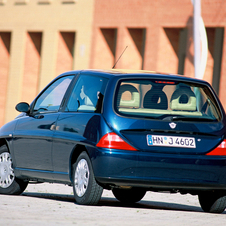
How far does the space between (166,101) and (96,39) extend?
2176 cm

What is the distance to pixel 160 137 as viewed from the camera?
25.9 ft

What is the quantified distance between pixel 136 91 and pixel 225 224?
1858mm

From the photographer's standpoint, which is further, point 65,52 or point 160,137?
point 65,52

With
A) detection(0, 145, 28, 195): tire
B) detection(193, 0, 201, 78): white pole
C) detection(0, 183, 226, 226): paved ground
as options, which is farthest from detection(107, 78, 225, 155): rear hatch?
detection(193, 0, 201, 78): white pole

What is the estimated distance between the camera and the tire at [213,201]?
8.66m

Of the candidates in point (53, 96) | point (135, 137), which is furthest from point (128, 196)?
point (135, 137)

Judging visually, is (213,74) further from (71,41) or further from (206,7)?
(71,41)

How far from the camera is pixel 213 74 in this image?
88.2ft

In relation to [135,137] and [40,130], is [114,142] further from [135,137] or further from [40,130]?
[40,130]

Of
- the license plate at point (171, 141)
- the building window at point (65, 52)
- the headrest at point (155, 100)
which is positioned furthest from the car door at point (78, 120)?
the building window at point (65, 52)

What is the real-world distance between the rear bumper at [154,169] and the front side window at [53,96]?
58.3 inches

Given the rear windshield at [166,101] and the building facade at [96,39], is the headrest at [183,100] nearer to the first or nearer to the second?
the rear windshield at [166,101]

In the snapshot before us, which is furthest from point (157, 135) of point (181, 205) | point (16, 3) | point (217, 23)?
point (16, 3)

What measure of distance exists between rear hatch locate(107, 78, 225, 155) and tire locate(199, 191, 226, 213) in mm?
852
